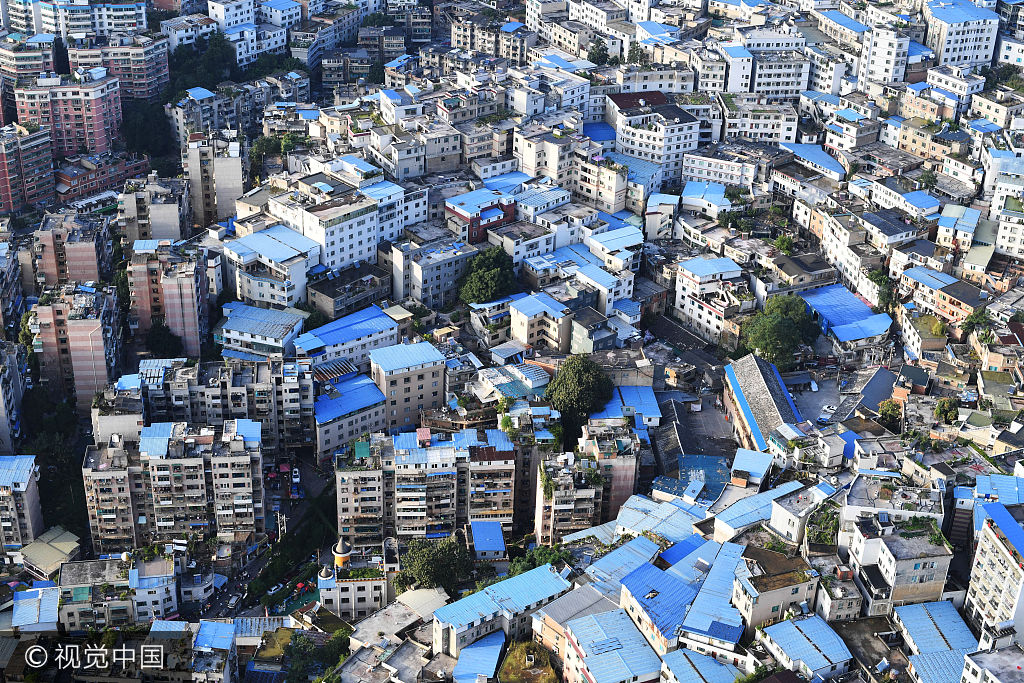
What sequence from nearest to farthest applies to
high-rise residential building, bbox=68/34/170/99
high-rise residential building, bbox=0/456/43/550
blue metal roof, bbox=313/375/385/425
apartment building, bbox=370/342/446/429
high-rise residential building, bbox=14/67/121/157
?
high-rise residential building, bbox=0/456/43/550, blue metal roof, bbox=313/375/385/425, apartment building, bbox=370/342/446/429, high-rise residential building, bbox=14/67/121/157, high-rise residential building, bbox=68/34/170/99

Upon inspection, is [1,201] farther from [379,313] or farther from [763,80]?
[763,80]

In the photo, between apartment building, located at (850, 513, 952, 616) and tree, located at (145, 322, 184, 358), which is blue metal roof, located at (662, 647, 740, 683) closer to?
apartment building, located at (850, 513, 952, 616)

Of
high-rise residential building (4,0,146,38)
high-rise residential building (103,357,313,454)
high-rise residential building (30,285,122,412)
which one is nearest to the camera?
high-rise residential building (103,357,313,454)

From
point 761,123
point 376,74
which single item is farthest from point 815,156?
point 376,74

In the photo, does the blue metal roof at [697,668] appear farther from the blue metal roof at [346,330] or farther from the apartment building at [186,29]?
the apartment building at [186,29]

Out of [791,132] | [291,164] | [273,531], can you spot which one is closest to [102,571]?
[273,531]

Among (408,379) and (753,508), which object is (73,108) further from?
(753,508)

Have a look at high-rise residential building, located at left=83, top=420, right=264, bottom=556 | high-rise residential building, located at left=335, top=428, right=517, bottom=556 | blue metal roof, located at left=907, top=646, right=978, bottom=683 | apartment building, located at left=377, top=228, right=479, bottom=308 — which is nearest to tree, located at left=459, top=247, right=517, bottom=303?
apartment building, located at left=377, top=228, right=479, bottom=308
